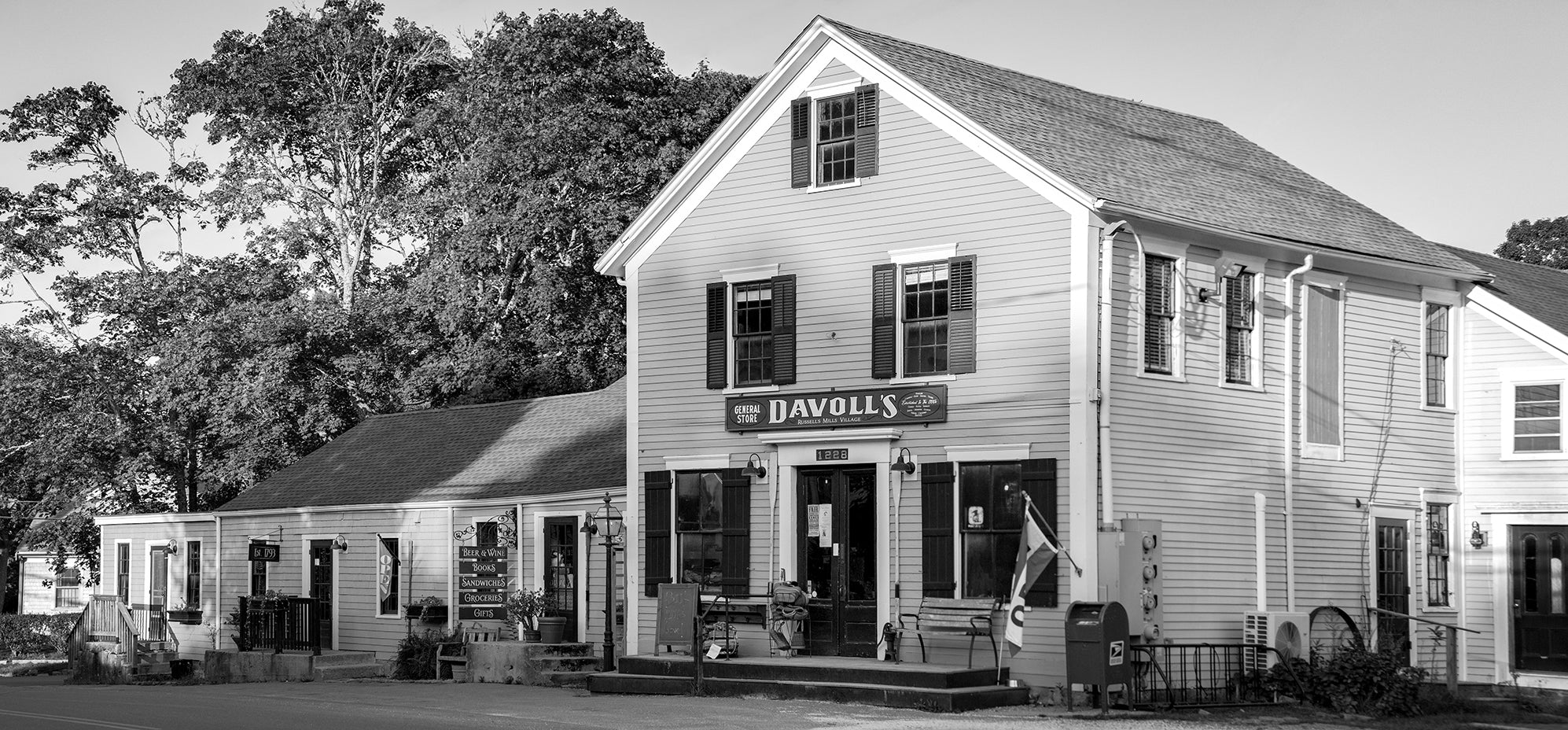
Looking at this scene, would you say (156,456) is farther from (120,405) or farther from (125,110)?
(125,110)

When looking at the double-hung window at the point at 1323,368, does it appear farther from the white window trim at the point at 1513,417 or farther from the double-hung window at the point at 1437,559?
the white window trim at the point at 1513,417

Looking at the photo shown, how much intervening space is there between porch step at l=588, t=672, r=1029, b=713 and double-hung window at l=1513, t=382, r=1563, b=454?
29.0ft

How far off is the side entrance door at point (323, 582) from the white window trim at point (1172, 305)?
1777 cm

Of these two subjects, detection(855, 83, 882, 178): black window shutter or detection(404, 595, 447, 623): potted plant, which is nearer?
detection(855, 83, 882, 178): black window shutter

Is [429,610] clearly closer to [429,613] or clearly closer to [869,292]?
[429,613]

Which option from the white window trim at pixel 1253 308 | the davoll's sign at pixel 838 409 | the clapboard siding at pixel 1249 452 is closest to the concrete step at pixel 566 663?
the davoll's sign at pixel 838 409

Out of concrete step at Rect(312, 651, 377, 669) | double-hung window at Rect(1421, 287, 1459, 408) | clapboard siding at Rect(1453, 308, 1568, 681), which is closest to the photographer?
clapboard siding at Rect(1453, 308, 1568, 681)

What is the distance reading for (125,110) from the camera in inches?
1791

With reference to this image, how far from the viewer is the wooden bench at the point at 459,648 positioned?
26719 mm

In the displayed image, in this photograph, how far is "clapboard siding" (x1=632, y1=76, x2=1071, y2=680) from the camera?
20.5 metres

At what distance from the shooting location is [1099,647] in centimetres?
1831

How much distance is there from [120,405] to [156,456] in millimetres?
1563

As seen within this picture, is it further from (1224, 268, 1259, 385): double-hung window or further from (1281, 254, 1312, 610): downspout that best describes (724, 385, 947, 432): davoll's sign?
(1281, 254, 1312, 610): downspout

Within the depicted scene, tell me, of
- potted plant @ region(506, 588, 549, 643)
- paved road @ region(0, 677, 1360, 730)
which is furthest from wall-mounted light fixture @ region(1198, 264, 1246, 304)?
potted plant @ region(506, 588, 549, 643)
